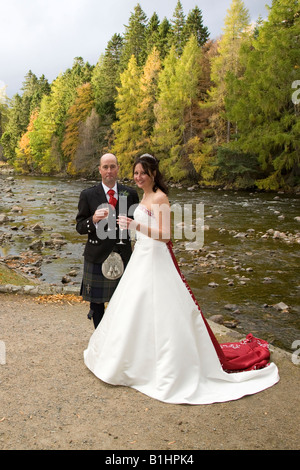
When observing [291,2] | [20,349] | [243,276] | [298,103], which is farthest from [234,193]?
[20,349]

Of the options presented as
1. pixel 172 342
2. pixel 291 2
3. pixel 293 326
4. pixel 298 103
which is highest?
pixel 291 2

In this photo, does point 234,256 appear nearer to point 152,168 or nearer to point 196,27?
point 152,168

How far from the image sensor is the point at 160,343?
412 centimetres

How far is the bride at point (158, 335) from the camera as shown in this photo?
4.06 meters

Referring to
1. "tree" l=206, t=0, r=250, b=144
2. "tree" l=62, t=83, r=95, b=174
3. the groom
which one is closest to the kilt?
the groom

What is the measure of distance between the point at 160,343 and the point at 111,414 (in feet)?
2.76

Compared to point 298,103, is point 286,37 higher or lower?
higher

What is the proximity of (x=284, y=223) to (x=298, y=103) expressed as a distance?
1261cm

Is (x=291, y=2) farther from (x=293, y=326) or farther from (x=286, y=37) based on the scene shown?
(x=293, y=326)

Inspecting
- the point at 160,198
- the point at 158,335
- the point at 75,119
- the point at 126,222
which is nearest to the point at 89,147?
the point at 75,119

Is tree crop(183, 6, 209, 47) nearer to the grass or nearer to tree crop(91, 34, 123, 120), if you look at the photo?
tree crop(91, 34, 123, 120)

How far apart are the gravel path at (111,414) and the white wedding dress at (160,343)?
0.14 metres

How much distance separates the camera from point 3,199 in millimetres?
25734
